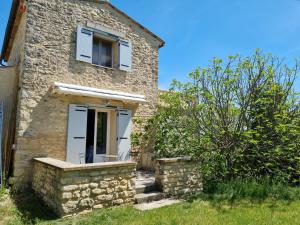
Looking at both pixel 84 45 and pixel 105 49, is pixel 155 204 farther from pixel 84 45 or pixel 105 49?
pixel 105 49

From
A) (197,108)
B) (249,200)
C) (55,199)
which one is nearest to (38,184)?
(55,199)

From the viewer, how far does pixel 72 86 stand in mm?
9344

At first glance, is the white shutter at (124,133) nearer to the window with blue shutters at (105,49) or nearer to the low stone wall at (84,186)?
the window with blue shutters at (105,49)

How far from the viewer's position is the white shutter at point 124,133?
1073 centimetres

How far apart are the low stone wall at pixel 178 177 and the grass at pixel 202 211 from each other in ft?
2.03

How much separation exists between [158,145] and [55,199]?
5398 millimetres

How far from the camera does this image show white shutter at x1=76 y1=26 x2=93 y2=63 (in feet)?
32.8

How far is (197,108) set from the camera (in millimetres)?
9469

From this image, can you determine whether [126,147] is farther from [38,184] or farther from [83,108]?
[38,184]

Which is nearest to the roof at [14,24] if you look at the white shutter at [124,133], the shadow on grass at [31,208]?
the white shutter at [124,133]

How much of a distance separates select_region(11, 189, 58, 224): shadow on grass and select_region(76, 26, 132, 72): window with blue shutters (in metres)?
5.81

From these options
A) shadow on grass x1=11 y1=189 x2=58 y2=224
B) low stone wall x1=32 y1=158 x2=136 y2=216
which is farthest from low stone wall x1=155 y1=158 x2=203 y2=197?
shadow on grass x1=11 y1=189 x2=58 y2=224

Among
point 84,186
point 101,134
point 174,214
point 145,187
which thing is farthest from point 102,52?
point 174,214

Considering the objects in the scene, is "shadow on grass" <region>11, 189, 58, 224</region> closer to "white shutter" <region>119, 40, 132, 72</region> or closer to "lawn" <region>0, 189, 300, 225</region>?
"lawn" <region>0, 189, 300, 225</region>
